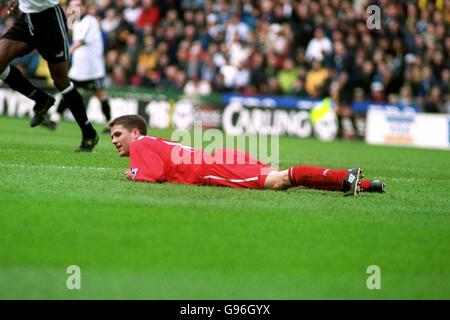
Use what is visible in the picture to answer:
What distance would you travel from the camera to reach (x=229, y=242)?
21.9ft

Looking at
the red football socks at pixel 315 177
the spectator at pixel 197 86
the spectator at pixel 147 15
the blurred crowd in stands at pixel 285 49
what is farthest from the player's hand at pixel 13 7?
the spectator at pixel 147 15

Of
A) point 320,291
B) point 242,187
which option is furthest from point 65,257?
point 242,187

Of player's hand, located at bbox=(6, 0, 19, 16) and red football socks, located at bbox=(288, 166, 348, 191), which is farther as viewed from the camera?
player's hand, located at bbox=(6, 0, 19, 16)

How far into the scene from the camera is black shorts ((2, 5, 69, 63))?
1153 cm

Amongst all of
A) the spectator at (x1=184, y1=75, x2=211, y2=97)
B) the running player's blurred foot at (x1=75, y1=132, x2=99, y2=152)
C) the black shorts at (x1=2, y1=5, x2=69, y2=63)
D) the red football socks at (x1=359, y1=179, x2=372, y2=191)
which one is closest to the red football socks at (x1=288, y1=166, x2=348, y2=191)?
the red football socks at (x1=359, y1=179, x2=372, y2=191)

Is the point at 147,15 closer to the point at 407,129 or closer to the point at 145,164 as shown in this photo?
the point at 407,129

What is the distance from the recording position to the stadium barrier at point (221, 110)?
80.6 ft

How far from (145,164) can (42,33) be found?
140 inches

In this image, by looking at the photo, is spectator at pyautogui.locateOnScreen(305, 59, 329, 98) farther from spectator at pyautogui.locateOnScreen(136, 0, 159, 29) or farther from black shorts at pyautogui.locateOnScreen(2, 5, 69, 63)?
black shorts at pyautogui.locateOnScreen(2, 5, 69, 63)

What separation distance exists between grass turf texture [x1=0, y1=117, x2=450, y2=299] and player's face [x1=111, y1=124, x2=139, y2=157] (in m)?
0.35

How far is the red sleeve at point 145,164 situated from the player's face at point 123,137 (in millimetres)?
325

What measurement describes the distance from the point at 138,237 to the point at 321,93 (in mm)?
19328
